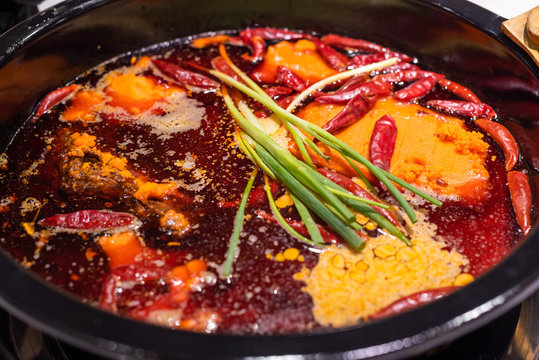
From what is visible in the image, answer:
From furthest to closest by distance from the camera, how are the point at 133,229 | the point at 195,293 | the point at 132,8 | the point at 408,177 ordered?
the point at 132,8 → the point at 408,177 → the point at 133,229 → the point at 195,293

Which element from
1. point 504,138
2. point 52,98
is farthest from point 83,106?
point 504,138

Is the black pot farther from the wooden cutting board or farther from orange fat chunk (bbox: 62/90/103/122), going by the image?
orange fat chunk (bbox: 62/90/103/122)

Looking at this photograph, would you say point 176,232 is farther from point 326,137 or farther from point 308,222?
point 326,137

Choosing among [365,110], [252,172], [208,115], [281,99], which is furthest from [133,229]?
[365,110]

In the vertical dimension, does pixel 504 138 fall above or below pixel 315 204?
below

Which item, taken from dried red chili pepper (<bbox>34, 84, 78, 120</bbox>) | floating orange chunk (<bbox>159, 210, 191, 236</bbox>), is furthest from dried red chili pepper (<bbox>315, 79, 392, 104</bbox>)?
dried red chili pepper (<bbox>34, 84, 78, 120</bbox>)

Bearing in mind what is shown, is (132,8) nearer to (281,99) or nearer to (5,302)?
(281,99)
